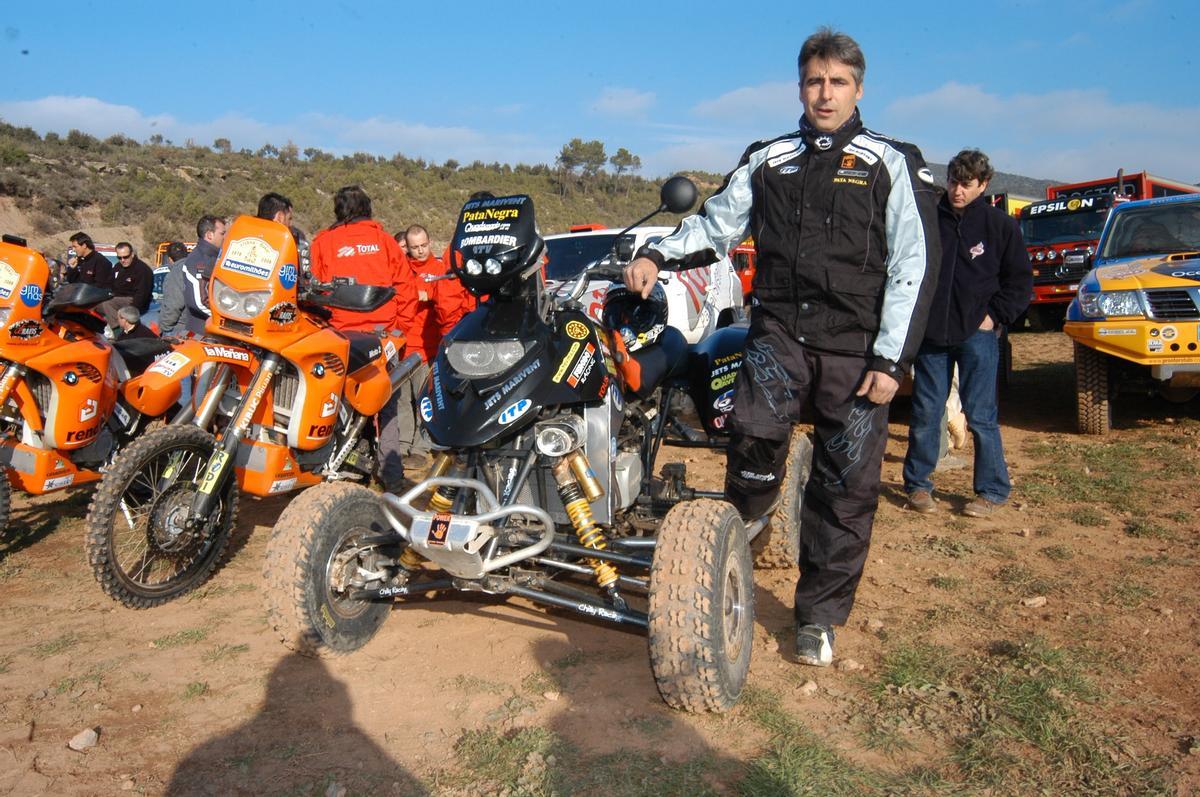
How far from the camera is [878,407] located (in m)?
3.35

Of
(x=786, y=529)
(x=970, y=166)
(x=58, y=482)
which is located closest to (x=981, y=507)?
(x=786, y=529)

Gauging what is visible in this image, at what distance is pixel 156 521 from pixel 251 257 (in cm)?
136

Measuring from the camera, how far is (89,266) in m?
10.0

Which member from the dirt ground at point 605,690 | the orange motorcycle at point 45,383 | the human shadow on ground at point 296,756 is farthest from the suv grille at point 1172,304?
the orange motorcycle at point 45,383

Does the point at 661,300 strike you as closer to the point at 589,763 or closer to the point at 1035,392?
the point at 589,763

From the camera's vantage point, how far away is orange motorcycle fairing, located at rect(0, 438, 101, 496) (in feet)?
15.9

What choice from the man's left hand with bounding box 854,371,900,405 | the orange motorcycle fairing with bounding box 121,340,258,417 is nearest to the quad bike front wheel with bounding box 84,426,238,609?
the orange motorcycle fairing with bounding box 121,340,258,417

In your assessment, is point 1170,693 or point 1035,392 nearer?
point 1170,693

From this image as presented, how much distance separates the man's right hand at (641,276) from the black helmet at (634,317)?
73 cm

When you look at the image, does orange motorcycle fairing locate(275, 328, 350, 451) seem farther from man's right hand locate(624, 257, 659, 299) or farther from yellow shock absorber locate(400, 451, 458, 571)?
man's right hand locate(624, 257, 659, 299)

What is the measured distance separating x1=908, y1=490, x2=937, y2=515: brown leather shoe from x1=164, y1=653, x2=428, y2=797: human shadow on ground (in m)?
3.71

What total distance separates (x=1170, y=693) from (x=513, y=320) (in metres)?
2.75

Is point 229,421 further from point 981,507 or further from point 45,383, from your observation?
point 981,507

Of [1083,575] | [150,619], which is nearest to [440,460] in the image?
[150,619]
